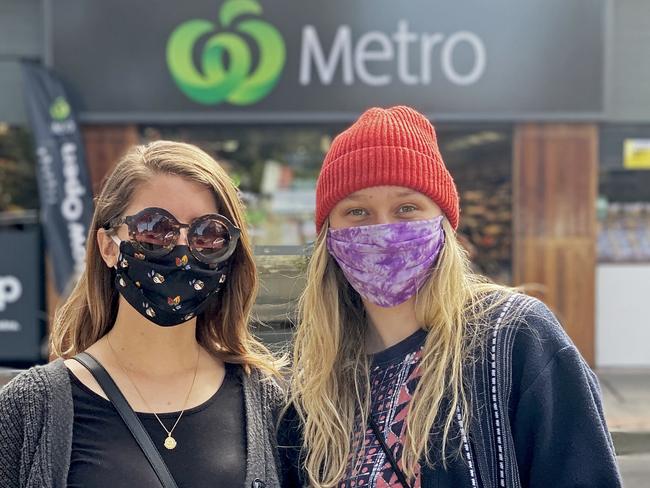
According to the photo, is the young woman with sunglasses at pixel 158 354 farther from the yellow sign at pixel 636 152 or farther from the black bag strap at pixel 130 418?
the yellow sign at pixel 636 152

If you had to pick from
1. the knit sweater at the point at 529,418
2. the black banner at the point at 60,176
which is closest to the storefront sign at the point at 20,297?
the black banner at the point at 60,176

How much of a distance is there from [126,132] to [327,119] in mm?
2107

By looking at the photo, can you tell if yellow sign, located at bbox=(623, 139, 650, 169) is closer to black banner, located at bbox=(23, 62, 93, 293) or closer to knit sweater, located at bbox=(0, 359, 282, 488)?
black banner, located at bbox=(23, 62, 93, 293)

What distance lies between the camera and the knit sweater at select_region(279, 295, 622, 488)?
5.91ft

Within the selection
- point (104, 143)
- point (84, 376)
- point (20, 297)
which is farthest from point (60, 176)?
point (84, 376)

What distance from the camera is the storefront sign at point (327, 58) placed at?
837 centimetres

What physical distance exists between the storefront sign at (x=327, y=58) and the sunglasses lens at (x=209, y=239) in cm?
645

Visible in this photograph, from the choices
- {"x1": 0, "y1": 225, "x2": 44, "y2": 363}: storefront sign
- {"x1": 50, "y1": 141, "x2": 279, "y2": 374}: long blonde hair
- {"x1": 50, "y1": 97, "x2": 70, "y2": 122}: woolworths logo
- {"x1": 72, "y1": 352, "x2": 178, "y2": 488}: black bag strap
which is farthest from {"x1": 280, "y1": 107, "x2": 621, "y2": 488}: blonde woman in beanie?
{"x1": 0, "y1": 225, "x2": 44, "y2": 363}: storefront sign

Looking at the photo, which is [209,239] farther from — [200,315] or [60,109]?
[60,109]

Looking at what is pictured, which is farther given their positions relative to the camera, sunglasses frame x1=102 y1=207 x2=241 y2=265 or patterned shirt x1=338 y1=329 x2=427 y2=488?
sunglasses frame x1=102 y1=207 x2=241 y2=265

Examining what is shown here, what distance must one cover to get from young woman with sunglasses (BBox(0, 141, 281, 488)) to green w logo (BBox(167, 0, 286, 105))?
6344 mm

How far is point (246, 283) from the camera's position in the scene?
7.59 ft

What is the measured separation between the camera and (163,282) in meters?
2.11

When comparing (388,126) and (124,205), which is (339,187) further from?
(124,205)
